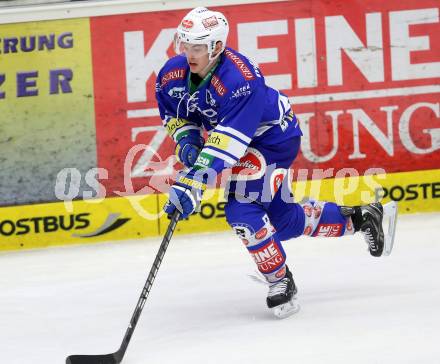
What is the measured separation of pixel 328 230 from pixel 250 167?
0.49 m

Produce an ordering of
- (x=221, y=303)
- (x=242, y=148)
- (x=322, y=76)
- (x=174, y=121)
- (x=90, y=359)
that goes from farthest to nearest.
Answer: (x=322, y=76), (x=221, y=303), (x=174, y=121), (x=242, y=148), (x=90, y=359)

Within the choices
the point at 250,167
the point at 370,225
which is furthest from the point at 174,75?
the point at 370,225

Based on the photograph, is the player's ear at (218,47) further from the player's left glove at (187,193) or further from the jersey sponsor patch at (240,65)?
the player's left glove at (187,193)

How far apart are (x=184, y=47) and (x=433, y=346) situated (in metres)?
1.42

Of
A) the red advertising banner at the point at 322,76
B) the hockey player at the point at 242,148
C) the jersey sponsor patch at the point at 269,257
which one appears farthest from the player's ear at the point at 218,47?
the red advertising banner at the point at 322,76

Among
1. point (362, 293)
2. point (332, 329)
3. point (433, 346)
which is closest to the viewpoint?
point (433, 346)

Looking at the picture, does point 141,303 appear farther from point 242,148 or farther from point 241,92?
point 241,92

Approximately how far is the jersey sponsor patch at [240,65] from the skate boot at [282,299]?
0.82 metres

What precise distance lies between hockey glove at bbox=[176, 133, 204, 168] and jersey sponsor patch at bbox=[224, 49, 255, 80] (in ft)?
1.39

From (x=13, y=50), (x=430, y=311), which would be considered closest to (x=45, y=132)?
(x=13, y=50)

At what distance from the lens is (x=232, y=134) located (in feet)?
12.1

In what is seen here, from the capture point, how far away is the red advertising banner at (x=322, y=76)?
563 centimetres

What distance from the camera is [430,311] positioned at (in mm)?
3816

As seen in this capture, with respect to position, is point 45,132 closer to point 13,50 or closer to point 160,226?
point 13,50
